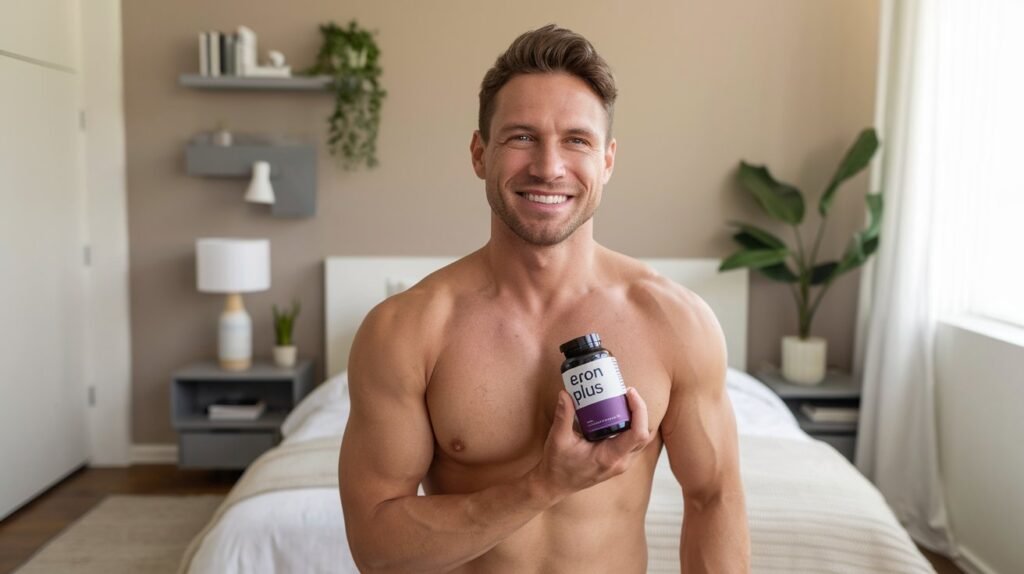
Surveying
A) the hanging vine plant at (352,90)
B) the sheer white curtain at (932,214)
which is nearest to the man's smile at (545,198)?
the sheer white curtain at (932,214)

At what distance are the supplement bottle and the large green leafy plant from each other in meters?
2.70

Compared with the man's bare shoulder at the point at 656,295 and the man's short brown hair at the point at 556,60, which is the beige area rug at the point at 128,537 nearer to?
the man's bare shoulder at the point at 656,295

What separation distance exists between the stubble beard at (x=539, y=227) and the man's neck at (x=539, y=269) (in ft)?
0.20

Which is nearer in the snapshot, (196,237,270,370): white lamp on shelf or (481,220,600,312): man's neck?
(481,220,600,312): man's neck

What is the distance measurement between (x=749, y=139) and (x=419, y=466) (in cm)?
305

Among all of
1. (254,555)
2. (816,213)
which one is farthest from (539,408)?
(816,213)

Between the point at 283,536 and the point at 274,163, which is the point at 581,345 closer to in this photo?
the point at 283,536

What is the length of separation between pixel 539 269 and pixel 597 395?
0.30 meters

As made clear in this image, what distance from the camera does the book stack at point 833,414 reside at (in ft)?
11.3

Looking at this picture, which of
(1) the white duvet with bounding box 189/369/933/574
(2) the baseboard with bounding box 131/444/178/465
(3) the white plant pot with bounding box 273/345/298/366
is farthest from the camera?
(2) the baseboard with bounding box 131/444/178/465

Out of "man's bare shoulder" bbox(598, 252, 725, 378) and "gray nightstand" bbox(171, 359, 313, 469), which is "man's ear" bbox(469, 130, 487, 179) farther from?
"gray nightstand" bbox(171, 359, 313, 469)

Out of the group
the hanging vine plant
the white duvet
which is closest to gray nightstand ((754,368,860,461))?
the white duvet

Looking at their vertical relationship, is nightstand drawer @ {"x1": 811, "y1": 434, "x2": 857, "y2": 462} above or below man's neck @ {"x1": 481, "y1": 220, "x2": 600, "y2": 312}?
below

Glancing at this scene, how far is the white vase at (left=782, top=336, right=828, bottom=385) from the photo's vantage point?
3.52m
